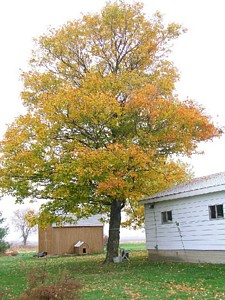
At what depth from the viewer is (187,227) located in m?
16.9

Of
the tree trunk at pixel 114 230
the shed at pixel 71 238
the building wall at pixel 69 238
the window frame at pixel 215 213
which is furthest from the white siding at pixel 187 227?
the building wall at pixel 69 238

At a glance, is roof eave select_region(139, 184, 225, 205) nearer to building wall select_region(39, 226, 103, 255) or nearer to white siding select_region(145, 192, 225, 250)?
white siding select_region(145, 192, 225, 250)

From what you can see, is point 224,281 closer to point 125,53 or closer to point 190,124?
point 190,124

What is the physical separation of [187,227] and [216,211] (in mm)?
1980

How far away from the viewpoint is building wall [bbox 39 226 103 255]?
1319 inches

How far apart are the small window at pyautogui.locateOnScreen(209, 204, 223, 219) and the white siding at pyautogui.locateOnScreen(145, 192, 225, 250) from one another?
0.48ft

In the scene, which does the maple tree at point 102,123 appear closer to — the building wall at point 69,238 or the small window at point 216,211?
the small window at point 216,211

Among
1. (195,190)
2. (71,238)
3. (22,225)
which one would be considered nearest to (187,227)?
(195,190)

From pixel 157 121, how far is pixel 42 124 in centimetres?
512

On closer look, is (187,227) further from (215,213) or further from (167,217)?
(215,213)

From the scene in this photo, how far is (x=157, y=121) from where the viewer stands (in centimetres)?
1744

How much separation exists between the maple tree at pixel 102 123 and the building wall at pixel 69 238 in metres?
13.3

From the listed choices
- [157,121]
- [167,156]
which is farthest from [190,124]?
[167,156]

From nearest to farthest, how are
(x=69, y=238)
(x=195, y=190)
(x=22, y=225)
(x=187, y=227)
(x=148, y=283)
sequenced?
(x=148, y=283) → (x=195, y=190) → (x=187, y=227) → (x=69, y=238) → (x=22, y=225)
